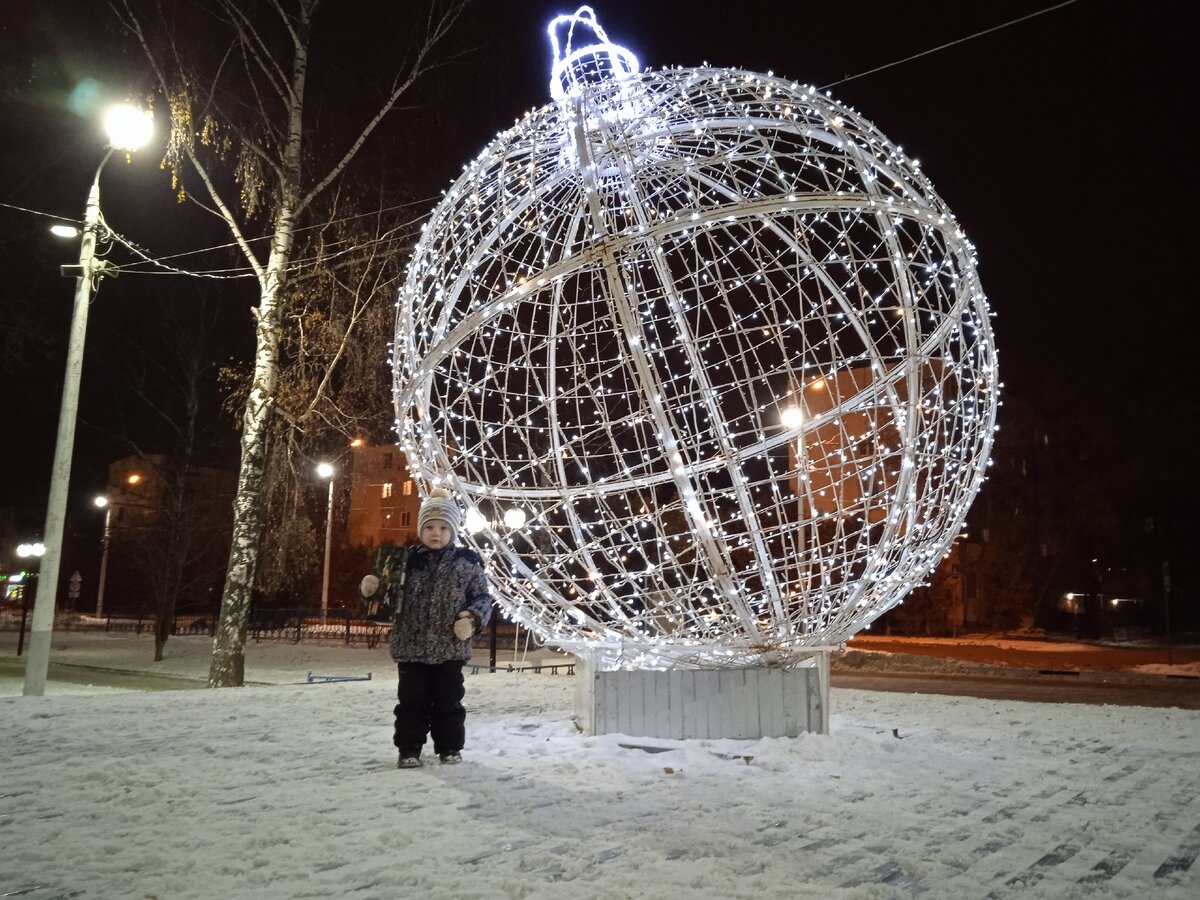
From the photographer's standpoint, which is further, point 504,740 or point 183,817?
point 504,740

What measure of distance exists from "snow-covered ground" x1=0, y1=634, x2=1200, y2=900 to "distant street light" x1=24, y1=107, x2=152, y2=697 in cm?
256

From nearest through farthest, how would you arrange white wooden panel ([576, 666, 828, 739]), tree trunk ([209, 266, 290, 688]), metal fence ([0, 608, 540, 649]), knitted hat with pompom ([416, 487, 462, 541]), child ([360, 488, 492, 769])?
1. child ([360, 488, 492, 769])
2. knitted hat with pompom ([416, 487, 462, 541])
3. white wooden panel ([576, 666, 828, 739])
4. tree trunk ([209, 266, 290, 688])
5. metal fence ([0, 608, 540, 649])

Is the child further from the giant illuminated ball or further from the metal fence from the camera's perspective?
the metal fence

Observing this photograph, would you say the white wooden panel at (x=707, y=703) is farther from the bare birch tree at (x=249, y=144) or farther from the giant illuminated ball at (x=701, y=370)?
the bare birch tree at (x=249, y=144)

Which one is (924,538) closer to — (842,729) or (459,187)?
(842,729)

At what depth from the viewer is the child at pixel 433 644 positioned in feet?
18.7

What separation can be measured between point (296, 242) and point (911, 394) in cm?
1068

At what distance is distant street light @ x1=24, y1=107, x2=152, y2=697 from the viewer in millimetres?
10250

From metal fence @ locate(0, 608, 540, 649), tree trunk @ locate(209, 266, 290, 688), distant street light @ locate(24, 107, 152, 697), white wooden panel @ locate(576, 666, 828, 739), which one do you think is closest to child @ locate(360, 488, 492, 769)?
white wooden panel @ locate(576, 666, 828, 739)

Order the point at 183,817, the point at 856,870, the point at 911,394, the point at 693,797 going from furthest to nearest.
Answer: the point at 911,394 → the point at 693,797 → the point at 183,817 → the point at 856,870

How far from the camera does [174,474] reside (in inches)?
926

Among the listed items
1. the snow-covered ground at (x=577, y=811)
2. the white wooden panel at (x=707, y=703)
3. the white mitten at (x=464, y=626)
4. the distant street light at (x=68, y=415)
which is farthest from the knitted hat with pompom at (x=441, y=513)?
the distant street light at (x=68, y=415)

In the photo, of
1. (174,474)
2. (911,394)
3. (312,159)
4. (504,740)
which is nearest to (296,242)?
(312,159)

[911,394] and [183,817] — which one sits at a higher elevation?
[911,394]
